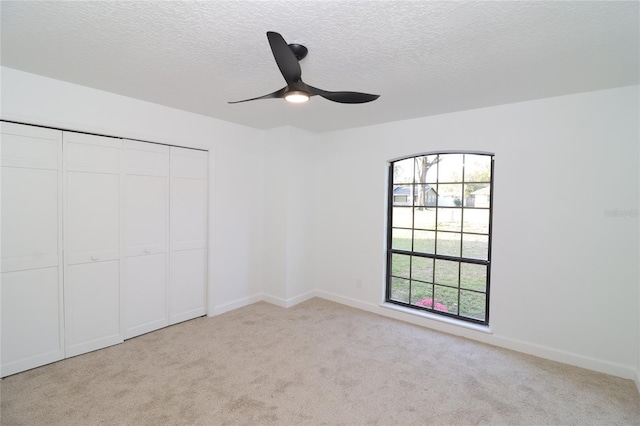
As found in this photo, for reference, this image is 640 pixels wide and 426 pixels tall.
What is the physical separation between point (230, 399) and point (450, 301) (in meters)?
2.70

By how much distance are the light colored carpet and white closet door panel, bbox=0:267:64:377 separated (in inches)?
4.7

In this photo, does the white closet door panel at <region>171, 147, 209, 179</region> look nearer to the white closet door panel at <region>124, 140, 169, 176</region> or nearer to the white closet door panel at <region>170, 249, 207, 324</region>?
the white closet door panel at <region>124, 140, 169, 176</region>

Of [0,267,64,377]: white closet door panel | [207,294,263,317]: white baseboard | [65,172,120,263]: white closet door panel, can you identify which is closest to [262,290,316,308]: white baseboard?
[207,294,263,317]: white baseboard

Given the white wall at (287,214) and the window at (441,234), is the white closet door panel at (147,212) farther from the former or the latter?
the window at (441,234)

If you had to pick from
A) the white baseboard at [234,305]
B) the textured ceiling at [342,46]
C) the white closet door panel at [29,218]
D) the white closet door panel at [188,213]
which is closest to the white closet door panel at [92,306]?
the white closet door panel at [29,218]

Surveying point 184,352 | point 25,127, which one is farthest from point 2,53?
point 184,352

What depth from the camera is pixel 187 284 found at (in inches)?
149

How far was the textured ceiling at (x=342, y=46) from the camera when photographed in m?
1.64

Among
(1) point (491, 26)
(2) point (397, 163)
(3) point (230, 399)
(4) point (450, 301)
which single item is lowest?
(3) point (230, 399)

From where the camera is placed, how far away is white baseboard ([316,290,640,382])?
2.67 meters

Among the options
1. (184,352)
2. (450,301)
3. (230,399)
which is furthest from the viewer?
(450,301)

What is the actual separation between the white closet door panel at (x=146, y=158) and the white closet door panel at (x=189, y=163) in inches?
3.7

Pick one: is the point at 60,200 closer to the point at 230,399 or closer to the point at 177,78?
the point at 177,78

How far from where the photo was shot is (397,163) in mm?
4113
